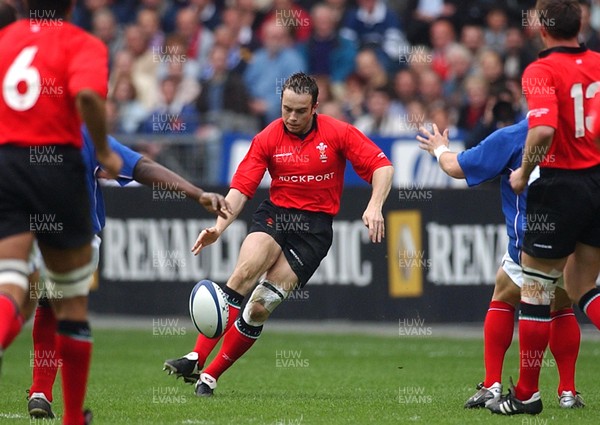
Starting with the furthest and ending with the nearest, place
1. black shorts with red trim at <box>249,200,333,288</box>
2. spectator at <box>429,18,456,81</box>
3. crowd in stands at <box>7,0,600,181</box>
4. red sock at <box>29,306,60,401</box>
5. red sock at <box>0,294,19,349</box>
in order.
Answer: spectator at <box>429,18,456,81</box>
crowd in stands at <box>7,0,600,181</box>
black shorts with red trim at <box>249,200,333,288</box>
red sock at <box>29,306,60,401</box>
red sock at <box>0,294,19,349</box>

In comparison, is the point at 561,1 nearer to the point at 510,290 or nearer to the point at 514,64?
the point at 510,290

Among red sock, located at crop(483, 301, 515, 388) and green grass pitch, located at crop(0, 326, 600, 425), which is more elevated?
red sock, located at crop(483, 301, 515, 388)

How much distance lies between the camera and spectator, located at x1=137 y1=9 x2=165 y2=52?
19578mm

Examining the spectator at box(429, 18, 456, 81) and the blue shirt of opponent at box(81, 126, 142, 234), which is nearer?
the blue shirt of opponent at box(81, 126, 142, 234)

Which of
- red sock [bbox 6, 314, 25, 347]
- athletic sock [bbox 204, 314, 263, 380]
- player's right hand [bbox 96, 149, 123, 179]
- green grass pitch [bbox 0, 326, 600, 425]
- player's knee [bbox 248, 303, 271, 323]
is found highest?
player's right hand [bbox 96, 149, 123, 179]

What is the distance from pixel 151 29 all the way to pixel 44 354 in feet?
40.6

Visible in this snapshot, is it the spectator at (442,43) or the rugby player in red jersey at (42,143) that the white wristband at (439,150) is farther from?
the spectator at (442,43)

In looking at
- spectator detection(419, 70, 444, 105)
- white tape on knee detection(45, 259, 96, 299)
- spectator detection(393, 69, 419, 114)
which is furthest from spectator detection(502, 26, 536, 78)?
white tape on knee detection(45, 259, 96, 299)

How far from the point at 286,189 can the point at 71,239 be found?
3.30 metres

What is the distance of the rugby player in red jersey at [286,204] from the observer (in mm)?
9016

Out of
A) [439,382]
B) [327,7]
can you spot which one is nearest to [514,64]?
[327,7]

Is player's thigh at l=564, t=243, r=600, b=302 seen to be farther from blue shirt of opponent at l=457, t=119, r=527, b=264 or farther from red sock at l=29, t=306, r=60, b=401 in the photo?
red sock at l=29, t=306, r=60, b=401

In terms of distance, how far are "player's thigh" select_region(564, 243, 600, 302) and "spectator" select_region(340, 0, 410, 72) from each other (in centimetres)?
1077

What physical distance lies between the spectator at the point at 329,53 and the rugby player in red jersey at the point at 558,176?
10895mm
